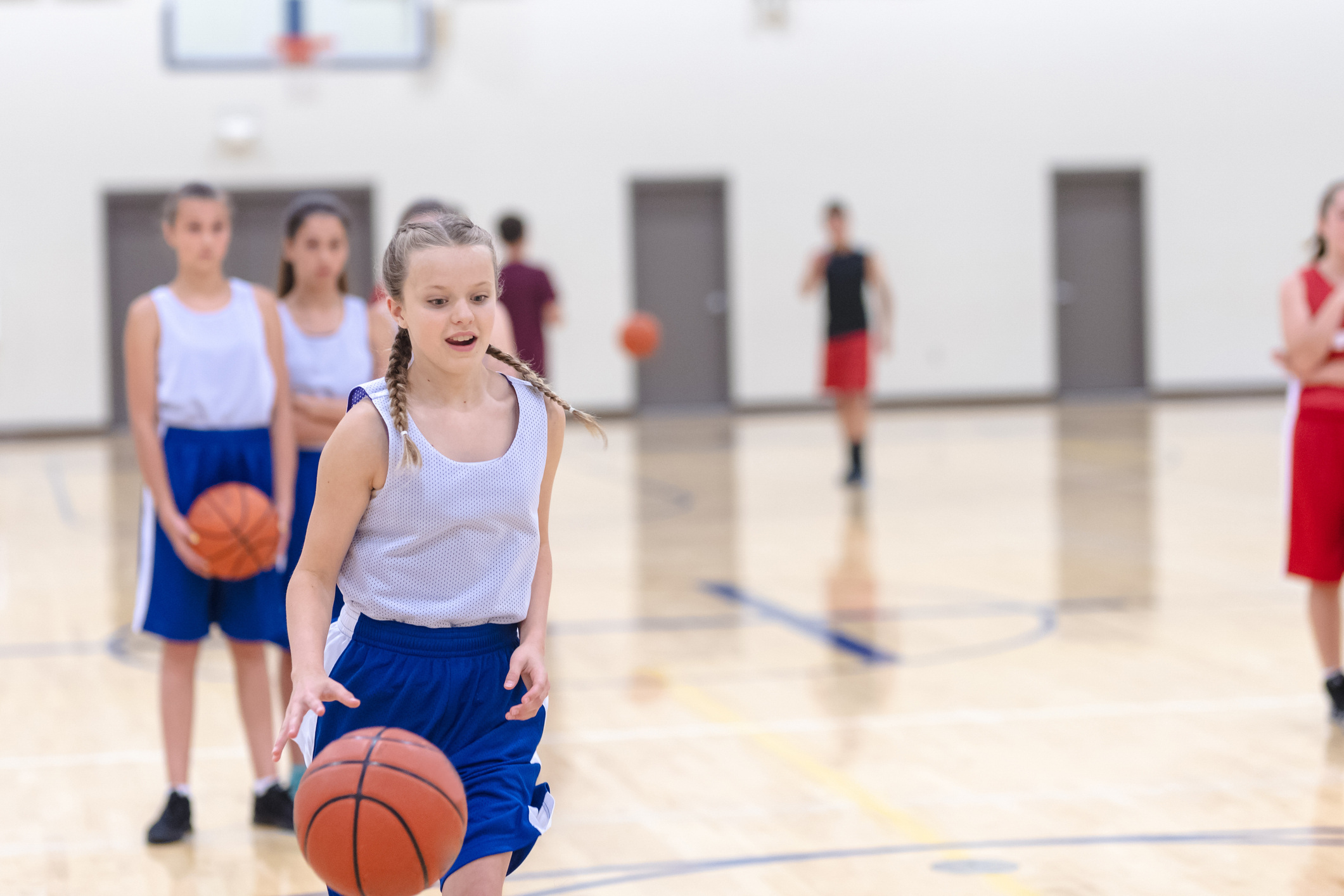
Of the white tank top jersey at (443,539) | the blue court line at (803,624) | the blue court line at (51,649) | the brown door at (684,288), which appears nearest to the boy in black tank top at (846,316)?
the blue court line at (803,624)

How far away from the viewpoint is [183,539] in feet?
13.2

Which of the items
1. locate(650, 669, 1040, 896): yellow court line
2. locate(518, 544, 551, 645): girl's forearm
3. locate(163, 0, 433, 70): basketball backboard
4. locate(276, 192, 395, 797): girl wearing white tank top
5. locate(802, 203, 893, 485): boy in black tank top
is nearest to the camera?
locate(518, 544, 551, 645): girl's forearm

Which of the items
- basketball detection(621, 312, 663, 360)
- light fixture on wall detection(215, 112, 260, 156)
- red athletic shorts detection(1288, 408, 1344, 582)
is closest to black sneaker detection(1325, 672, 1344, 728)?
red athletic shorts detection(1288, 408, 1344, 582)

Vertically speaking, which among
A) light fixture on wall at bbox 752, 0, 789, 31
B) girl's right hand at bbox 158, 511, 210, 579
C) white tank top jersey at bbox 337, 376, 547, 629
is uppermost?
light fixture on wall at bbox 752, 0, 789, 31

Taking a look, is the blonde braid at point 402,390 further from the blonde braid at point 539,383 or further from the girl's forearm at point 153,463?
the girl's forearm at point 153,463

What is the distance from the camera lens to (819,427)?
16.0 m

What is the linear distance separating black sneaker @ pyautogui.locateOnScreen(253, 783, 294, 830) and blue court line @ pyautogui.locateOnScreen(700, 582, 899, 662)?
2.43 m

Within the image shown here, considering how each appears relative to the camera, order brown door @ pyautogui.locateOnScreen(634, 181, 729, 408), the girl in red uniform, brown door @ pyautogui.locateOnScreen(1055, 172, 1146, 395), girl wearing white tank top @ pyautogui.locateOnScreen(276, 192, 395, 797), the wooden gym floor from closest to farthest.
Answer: the wooden gym floor, girl wearing white tank top @ pyautogui.locateOnScreen(276, 192, 395, 797), the girl in red uniform, brown door @ pyautogui.locateOnScreen(634, 181, 729, 408), brown door @ pyautogui.locateOnScreen(1055, 172, 1146, 395)

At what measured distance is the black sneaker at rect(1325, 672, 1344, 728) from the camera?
4.91 meters

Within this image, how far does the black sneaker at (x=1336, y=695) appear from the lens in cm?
491

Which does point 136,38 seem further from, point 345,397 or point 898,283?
point 345,397

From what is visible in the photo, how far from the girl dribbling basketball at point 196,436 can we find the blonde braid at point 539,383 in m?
1.50

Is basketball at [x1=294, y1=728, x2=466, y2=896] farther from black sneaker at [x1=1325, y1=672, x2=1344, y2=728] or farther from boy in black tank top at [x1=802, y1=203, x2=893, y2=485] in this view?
boy in black tank top at [x1=802, y1=203, x2=893, y2=485]

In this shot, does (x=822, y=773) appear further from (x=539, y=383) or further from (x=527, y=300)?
(x=527, y=300)
